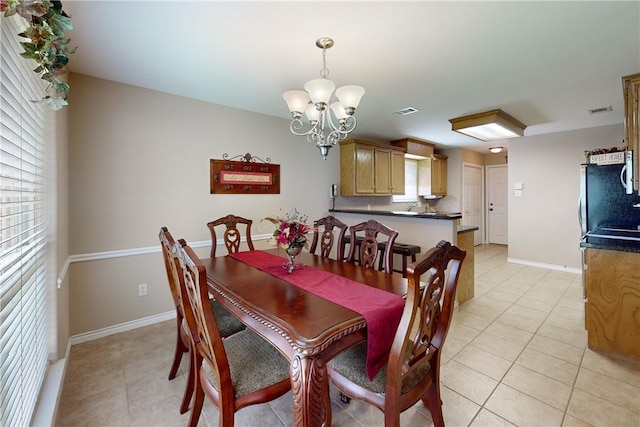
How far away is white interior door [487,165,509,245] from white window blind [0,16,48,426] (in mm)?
7888

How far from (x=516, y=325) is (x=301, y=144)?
3287 mm

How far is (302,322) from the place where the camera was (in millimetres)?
1222

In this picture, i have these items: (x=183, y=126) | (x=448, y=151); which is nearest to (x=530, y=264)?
(x=448, y=151)

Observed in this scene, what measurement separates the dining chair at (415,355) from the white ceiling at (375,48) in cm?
146

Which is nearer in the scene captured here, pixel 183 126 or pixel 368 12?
pixel 368 12

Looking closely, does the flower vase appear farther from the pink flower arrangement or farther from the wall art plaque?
the wall art plaque

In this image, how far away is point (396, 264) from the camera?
149 inches

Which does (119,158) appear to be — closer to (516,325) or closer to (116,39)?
(116,39)

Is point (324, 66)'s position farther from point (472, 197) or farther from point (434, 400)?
point (472, 197)

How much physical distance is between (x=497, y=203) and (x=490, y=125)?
389 cm

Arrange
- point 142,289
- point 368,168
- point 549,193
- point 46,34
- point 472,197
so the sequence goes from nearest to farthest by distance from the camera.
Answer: point 46,34 → point 142,289 → point 368,168 → point 549,193 → point 472,197

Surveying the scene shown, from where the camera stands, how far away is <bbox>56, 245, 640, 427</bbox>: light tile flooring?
5.37ft

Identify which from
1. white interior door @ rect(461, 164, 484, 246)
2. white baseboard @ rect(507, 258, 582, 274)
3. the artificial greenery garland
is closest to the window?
white interior door @ rect(461, 164, 484, 246)

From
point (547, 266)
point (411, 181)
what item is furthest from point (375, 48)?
point (547, 266)
